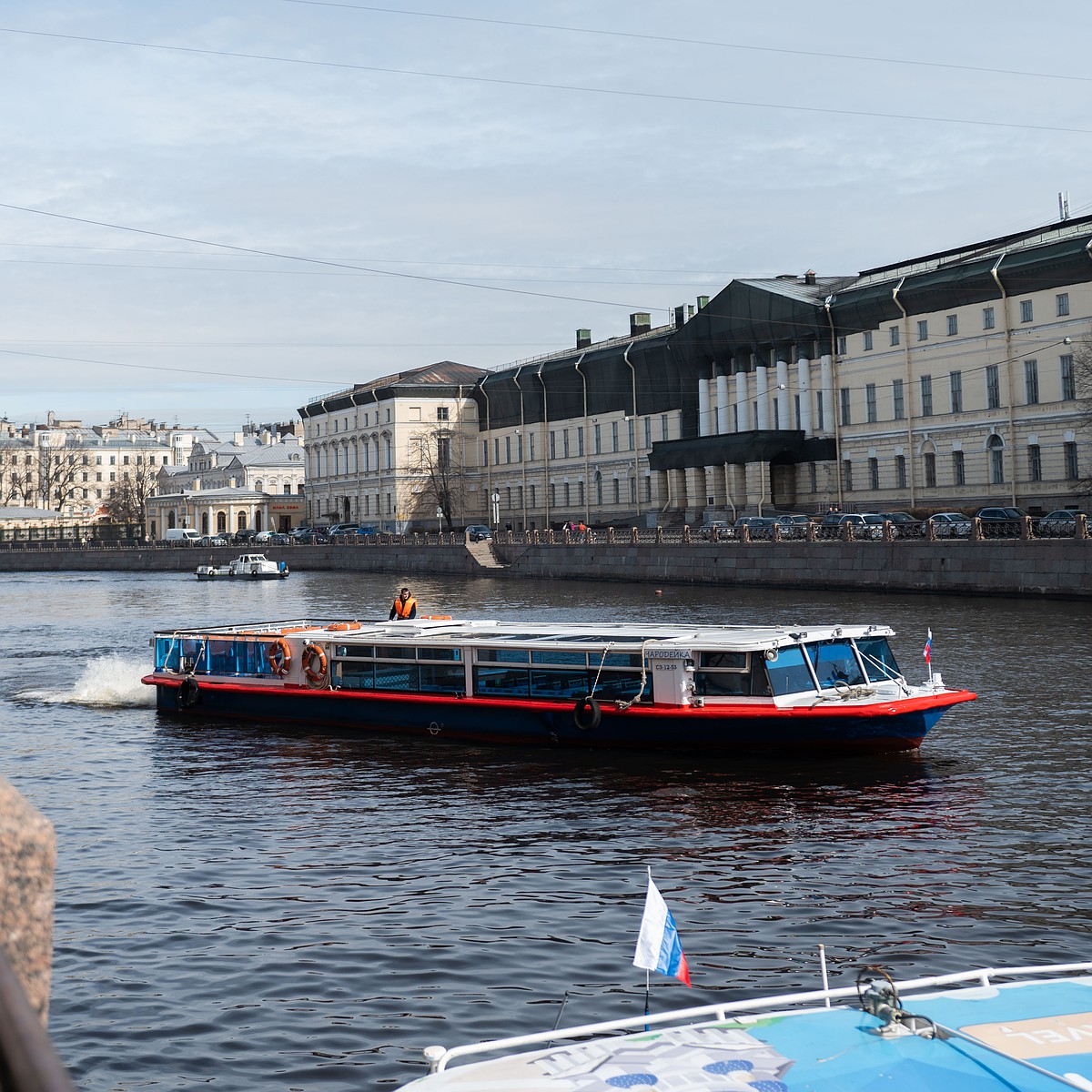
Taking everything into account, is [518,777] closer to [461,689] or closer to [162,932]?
[461,689]

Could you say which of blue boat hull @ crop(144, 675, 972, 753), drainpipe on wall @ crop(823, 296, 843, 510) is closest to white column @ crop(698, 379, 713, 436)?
drainpipe on wall @ crop(823, 296, 843, 510)

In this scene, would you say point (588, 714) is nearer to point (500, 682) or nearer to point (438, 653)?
point (500, 682)

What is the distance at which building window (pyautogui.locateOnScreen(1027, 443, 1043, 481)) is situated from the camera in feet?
177

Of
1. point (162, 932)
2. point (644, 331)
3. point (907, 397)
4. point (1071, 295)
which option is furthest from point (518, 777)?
point (644, 331)

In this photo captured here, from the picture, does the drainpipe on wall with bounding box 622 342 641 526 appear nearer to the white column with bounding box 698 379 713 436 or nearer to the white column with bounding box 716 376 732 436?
the white column with bounding box 698 379 713 436

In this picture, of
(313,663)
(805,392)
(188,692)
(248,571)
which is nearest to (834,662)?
(313,663)

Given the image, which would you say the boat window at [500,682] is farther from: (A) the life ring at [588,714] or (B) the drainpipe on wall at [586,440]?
(B) the drainpipe on wall at [586,440]

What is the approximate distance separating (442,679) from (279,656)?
11.7 ft

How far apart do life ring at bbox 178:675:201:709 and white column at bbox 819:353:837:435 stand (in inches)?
1815

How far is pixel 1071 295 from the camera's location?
170ft

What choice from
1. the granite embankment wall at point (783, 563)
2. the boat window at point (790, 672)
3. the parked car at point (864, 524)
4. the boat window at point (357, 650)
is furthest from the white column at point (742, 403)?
A: the boat window at point (790, 672)

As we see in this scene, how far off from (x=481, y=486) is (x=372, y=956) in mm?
87722

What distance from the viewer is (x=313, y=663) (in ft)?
74.9

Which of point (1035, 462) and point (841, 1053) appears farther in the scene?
point (1035, 462)
